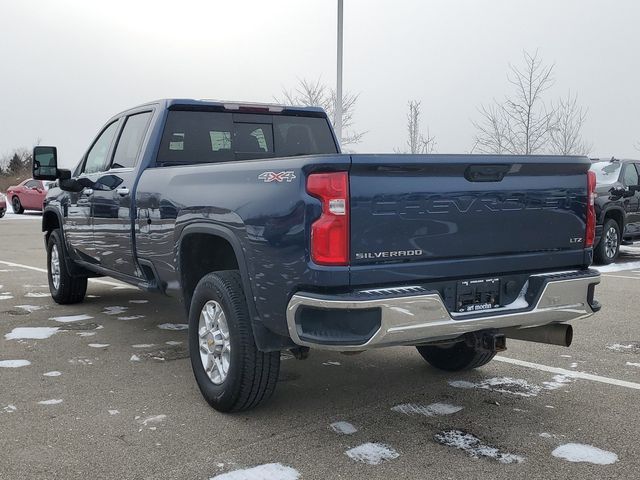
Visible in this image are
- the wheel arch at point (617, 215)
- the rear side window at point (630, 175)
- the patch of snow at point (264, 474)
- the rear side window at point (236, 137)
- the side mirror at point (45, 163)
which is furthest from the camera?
the rear side window at point (630, 175)

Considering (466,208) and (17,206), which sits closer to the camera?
(466,208)

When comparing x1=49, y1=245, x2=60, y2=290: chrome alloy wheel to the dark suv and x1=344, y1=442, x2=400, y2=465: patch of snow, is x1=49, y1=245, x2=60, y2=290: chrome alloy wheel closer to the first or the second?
x1=344, y1=442, x2=400, y2=465: patch of snow

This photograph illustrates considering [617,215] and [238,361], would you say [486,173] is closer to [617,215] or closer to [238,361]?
[238,361]

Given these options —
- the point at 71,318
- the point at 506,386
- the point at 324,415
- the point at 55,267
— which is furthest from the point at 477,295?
→ the point at 55,267

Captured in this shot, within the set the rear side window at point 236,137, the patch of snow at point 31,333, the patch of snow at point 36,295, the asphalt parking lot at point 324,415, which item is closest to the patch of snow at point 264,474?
the asphalt parking lot at point 324,415

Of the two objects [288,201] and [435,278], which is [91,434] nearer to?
[288,201]

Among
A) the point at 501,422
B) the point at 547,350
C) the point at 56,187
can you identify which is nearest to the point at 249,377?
the point at 501,422

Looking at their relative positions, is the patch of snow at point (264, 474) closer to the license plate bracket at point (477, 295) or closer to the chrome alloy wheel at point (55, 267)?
the license plate bracket at point (477, 295)

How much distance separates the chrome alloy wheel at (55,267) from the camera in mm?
7465

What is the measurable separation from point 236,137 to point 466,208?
8.50 ft

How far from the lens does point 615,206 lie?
1177cm

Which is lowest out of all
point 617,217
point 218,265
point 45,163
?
point 617,217

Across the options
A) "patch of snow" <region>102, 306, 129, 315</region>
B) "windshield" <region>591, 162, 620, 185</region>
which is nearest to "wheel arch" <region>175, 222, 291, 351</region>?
"patch of snow" <region>102, 306, 129, 315</region>

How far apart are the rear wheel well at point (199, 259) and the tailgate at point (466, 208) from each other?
131 centimetres
